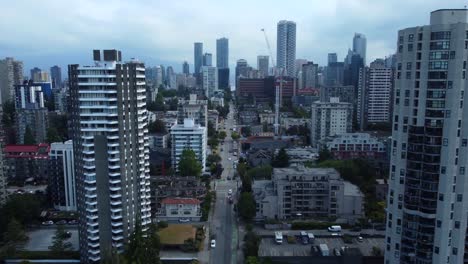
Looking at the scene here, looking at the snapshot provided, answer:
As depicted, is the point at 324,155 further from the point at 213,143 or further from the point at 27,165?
the point at 27,165

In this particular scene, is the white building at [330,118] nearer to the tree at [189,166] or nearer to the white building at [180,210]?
the tree at [189,166]

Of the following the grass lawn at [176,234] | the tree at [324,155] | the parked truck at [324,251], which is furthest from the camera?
the tree at [324,155]

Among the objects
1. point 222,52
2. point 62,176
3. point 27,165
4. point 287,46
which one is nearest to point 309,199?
point 62,176

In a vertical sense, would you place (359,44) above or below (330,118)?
above

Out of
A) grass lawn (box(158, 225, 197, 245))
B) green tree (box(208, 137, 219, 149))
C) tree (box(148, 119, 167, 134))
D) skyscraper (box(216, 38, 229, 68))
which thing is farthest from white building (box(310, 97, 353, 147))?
skyscraper (box(216, 38, 229, 68))

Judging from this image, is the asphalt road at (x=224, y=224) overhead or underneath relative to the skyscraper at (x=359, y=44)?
underneath

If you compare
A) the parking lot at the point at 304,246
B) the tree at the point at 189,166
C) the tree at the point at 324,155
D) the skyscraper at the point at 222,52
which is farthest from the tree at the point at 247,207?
the skyscraper at the point at 222,52
